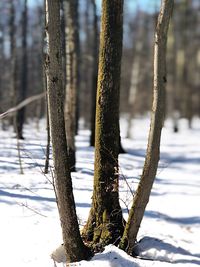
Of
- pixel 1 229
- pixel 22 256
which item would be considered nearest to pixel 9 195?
pixel 1 229

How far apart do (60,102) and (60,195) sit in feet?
3.54

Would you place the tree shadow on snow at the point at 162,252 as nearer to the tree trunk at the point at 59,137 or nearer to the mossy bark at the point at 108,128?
the mossy bark at the point at 108,128

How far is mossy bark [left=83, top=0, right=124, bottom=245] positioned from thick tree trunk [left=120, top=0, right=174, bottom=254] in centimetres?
26

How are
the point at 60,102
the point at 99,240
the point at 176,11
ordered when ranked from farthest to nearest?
the point at 176,11, the point at 99,240, the point at 60,102

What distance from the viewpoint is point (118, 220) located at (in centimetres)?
595

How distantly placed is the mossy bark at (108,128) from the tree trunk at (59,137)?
1.66ft

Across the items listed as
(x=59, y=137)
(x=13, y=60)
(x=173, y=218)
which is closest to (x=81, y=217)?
(x=59, y=137)

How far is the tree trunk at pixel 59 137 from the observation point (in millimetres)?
5094

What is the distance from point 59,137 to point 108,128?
2.91 ft

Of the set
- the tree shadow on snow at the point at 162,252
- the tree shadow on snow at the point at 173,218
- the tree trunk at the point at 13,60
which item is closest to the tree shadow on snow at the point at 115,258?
the tree shadow on snow at the point at 162,252

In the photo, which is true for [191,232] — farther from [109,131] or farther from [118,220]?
[109,131]

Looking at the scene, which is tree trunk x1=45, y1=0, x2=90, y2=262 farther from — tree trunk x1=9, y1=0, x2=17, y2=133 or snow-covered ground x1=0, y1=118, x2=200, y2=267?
tree trunk x1=9, y1=0, x2=17, y2=133

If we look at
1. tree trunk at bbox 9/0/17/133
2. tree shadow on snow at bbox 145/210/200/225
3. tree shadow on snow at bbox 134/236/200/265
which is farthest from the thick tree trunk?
tree trunk at bbox 9/0/17/133

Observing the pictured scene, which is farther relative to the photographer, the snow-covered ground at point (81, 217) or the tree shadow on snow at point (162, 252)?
the tree shadow on snow at point (162, 252)
